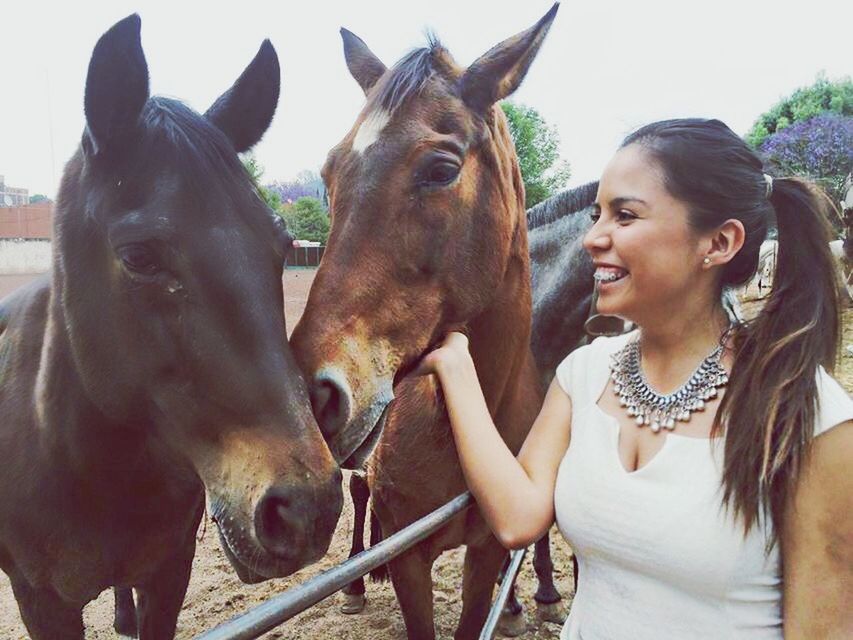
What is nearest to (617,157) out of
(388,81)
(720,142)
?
(720,142)

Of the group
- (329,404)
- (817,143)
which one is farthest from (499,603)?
(817,143)

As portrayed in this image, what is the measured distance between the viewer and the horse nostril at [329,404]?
5.57 feet

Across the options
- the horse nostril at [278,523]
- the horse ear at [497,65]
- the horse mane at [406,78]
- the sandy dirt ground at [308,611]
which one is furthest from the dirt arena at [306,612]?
the horse ear at [497,65]

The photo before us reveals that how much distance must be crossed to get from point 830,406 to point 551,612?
11.4ft

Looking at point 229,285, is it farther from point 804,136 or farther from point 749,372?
point 804,136

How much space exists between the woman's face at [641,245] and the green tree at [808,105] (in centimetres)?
3037

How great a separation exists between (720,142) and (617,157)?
0.25 m

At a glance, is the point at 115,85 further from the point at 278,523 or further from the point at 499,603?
the point at 499,603

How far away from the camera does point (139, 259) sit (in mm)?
1662

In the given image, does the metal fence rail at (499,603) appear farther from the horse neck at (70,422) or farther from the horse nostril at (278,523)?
the horse neck at (70,422)

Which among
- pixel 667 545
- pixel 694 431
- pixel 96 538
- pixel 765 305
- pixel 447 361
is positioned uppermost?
pixel 765 305

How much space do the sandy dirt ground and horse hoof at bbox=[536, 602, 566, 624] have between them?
0.14ft

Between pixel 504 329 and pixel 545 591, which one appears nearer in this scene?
pixel 504 329

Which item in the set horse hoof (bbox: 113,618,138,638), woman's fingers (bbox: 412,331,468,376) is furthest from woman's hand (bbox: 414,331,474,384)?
horse hoof (bbox: 113,618,138,638)
